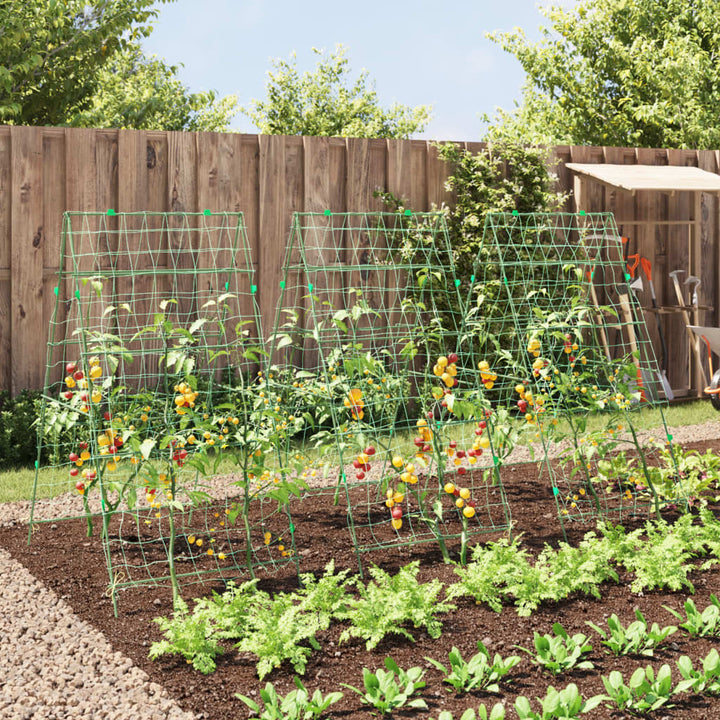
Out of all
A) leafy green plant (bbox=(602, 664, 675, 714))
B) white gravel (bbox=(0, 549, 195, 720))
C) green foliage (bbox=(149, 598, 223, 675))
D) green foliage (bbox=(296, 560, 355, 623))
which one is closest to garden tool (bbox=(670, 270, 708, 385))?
green foliage (bbox=(296, 560, 355, 623))

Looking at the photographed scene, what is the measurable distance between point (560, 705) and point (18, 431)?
3.84 metres

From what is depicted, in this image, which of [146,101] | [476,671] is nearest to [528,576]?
[476,671]

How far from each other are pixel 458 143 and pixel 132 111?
22.9 feet

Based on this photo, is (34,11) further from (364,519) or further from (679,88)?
(679,88)

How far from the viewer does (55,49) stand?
946 centimetres

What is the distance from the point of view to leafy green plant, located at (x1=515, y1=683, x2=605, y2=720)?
7.08ft

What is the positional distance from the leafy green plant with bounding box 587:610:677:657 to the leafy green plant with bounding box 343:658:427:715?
0.62 metres

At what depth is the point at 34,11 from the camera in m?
8.84

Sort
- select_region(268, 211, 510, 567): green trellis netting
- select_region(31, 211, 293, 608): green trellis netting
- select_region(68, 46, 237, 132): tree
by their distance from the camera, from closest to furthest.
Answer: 1. select_region(31, 211, 293, 608): green trellis netting
2. select_region(268, 211, 510, 567): green trellis netting
3. select_region(68, 46, 237, 132): tree

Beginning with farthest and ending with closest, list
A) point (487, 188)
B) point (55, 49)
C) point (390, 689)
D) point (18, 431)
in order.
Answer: point (55, 49)
point (487, 188)
point (18, 431)
point (390, 689)

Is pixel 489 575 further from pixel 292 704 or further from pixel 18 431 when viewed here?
pixel 18 431

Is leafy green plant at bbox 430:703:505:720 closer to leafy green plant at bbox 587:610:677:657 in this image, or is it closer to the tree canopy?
leafy green plant at bbox 587:610:677:657

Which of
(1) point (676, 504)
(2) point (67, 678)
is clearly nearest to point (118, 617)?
(2) point (67, 678)

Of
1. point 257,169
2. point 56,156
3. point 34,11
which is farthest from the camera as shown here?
point 34,11
